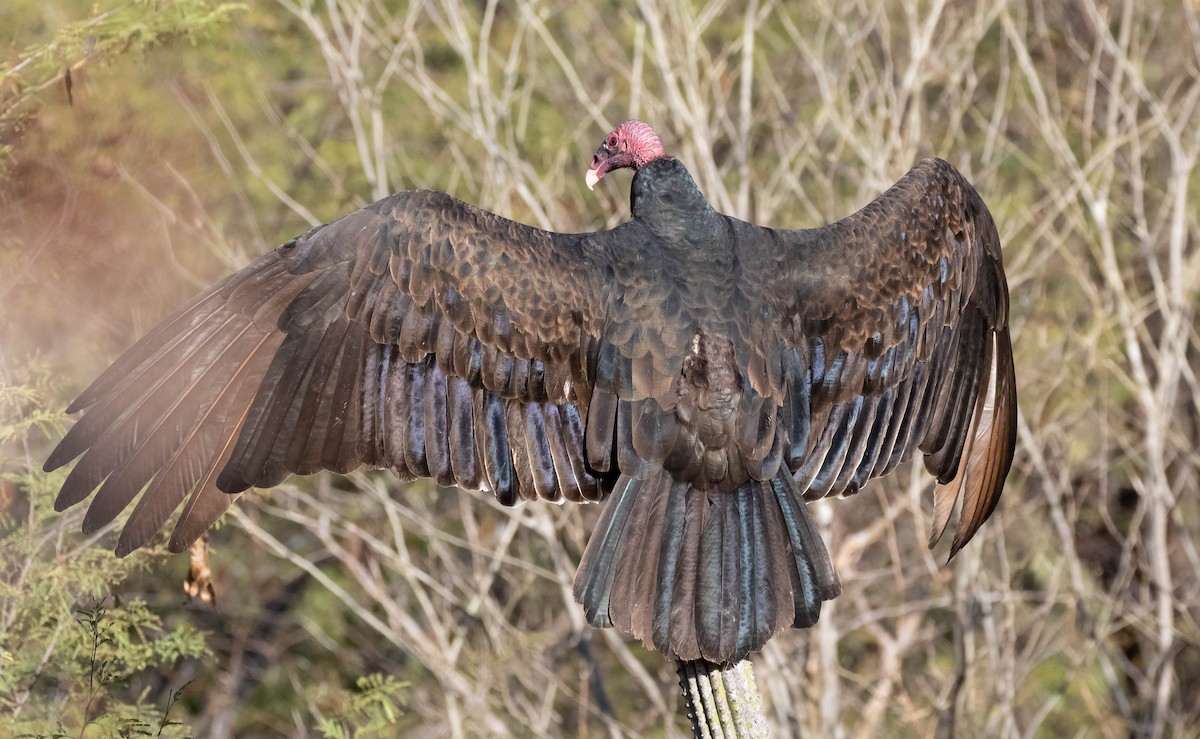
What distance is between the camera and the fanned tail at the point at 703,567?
2.83 m

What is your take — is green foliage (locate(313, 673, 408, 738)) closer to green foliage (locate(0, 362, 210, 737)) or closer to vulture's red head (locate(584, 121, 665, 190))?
green foliage (locate(0, 362, 210, 737))

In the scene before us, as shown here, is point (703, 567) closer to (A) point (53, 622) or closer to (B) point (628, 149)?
(B) point (628, 149)

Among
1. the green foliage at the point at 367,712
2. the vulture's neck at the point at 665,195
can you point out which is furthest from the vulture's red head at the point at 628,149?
the green foliage at the point at 367,712

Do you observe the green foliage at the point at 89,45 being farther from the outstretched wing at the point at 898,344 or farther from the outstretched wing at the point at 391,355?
the outstretched wing at the point at 898,344

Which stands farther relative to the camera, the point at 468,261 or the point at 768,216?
the point at 768,216

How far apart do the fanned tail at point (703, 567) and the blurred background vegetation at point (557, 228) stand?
2.55 feet

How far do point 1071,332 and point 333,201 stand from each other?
3.48 m

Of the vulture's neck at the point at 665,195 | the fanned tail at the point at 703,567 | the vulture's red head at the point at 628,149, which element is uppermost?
the vulture's red head at the point at 628,149

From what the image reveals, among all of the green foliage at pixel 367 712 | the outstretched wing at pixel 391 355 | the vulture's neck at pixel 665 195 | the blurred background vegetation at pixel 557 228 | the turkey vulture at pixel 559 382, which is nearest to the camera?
the turkey vulture at pixel 559 382

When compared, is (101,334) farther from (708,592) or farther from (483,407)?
(708,592)

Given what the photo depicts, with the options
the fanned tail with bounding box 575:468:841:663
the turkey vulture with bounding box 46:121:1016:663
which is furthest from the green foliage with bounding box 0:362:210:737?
the fanned tail with bounding box 575:468:841:663

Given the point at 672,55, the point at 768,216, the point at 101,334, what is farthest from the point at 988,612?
the point at 101,334

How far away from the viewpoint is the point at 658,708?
531 centimetres

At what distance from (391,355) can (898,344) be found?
131 cm
